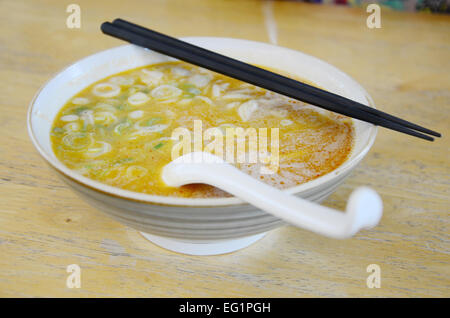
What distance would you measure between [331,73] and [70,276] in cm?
80

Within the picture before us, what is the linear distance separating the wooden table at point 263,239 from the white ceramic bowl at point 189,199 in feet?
0.26

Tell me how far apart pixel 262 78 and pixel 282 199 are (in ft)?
1.58

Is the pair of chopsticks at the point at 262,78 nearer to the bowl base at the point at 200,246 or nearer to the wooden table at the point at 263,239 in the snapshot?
the wooden table at the point at 263,239

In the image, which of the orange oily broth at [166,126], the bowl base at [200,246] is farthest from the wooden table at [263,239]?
the orange oily broth at [166,126]

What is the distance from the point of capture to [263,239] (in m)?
1.04

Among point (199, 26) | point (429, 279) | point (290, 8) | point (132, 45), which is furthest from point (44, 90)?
point (290, 8)

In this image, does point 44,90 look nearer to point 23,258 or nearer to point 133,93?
point 133,93

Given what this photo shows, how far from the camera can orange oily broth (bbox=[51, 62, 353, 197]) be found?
2.99ft

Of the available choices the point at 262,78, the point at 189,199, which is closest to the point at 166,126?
the point at 262,78

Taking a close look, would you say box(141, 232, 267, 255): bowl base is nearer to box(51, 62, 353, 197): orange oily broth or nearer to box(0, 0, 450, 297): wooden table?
box(0, 0, 450, 297): wooden table

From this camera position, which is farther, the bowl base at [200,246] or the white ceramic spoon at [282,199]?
the bowl base at [200,246]

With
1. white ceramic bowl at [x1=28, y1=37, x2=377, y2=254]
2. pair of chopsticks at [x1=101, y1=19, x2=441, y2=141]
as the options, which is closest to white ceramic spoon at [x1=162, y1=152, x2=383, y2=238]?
white ceramic bowl at [x1=28, y1=37, x2=377, y2=254]

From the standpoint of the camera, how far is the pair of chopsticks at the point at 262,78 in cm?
97

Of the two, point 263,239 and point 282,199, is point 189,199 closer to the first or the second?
point 282,199
